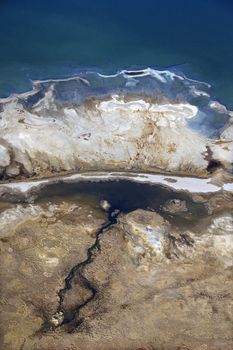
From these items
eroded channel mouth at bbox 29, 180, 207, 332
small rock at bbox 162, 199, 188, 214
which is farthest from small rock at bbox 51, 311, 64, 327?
small rock at bbox 162, 199, 188, 214

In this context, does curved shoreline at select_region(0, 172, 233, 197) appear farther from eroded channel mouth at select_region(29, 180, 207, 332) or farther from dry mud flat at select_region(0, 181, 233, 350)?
dry mud flat at select_region(0, 181, 233, 350)

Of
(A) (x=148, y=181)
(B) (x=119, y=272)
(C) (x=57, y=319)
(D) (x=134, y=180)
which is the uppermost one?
(A) (x=148, y=181)

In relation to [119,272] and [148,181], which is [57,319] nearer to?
[119,272]

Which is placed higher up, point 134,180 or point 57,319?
point 134,180

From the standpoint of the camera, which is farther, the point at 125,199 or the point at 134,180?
the point at 134,180

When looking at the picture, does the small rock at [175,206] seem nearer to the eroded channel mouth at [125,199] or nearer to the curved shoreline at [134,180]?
the eroded channel mouth at [125,199]

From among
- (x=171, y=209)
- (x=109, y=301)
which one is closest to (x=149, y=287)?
(x=109, y=301)

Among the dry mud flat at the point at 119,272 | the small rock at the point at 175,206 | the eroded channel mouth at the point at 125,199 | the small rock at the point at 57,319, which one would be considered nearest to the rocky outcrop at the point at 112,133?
the eroded channel mouth at the point at 125,199

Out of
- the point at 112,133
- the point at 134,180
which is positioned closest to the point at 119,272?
the point at 134,180

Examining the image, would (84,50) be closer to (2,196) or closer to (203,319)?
(2,196)
